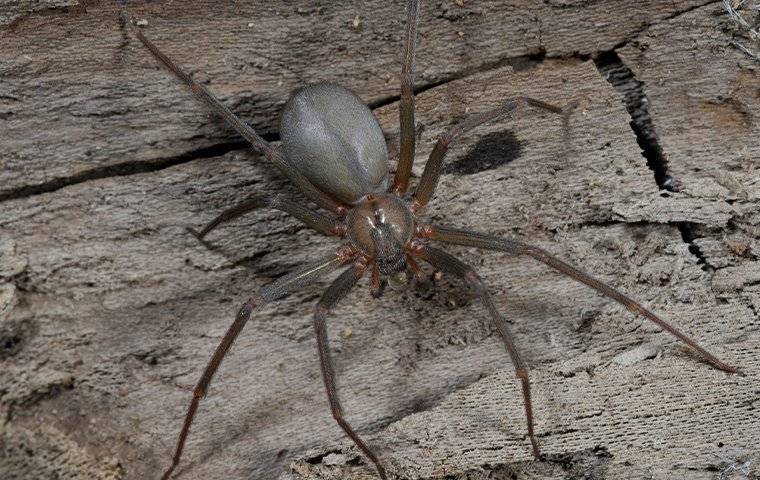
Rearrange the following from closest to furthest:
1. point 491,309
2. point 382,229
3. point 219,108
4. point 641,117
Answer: point 491,309
point 219,108
point 641,117
point 382,229

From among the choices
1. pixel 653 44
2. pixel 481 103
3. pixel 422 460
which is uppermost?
pixel 653 44

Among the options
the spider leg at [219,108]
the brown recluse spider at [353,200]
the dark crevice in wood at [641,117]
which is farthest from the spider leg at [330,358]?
the dark crevice in wood at [641,117]

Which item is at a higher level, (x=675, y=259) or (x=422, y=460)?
(x=675, y=259)

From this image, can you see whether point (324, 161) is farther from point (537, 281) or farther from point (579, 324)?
point (579, 324)

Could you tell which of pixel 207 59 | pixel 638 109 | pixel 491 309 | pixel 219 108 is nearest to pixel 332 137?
pixel 219 108

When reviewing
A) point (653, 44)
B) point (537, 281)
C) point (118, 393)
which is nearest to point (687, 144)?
point (653, 44)

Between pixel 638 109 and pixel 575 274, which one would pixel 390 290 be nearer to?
pixel 575 274
